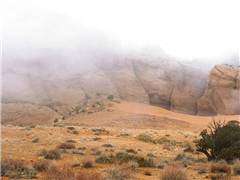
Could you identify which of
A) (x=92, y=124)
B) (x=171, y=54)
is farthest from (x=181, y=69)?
(x=92, y=124)

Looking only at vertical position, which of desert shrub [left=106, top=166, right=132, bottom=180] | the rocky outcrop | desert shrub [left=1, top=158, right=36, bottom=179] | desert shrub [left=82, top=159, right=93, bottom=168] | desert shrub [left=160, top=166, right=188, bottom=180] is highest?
the rocky outcrop

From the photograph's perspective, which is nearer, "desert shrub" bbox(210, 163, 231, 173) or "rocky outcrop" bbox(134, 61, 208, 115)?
"desert shrub" bbox(210, 163, 231, 173)

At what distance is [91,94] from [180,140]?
2497cm

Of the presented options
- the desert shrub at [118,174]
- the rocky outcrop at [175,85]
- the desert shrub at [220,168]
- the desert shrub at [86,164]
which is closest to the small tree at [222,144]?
the desert shrub at [220,168]

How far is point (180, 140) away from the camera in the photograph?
1983cm

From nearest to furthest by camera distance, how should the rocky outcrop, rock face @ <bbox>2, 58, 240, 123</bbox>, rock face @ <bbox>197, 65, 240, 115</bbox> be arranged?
rock face @ <bbox>197, 65, 240, 115</bbox> < rock face @ <bbox>2, 58, 240, 123</bbox> < the rocky outcrop

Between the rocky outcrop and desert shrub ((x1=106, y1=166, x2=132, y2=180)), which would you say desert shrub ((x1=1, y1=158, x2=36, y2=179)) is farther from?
the rocky outcrop

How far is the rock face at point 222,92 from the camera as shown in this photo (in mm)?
37094

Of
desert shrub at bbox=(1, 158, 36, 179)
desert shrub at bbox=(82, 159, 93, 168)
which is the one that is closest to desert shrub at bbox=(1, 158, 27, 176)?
desert shrub at bbox=(1, 158, 36, 179)

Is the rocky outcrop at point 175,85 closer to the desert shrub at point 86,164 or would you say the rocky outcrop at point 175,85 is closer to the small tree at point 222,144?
the small tree at point 222,144

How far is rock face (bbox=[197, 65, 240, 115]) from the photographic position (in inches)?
1460

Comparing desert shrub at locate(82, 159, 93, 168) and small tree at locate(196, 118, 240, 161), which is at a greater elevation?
small tree at locate(196, 118, 240, 161)

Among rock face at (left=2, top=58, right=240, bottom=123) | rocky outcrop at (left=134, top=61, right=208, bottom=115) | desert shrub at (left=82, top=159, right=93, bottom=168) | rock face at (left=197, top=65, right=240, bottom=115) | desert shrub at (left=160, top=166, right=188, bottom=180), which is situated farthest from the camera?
rocky outcrop at (left=134, top=61, right=208, bottom=115)

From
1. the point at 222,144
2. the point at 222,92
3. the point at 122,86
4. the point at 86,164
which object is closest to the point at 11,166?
the point at 86,164
